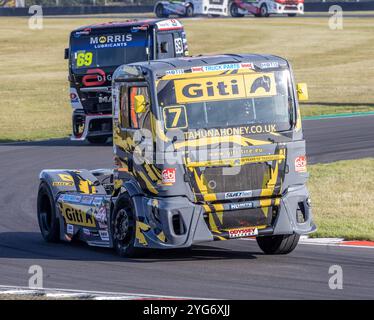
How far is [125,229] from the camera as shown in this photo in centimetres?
1198

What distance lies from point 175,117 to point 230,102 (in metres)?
0.66

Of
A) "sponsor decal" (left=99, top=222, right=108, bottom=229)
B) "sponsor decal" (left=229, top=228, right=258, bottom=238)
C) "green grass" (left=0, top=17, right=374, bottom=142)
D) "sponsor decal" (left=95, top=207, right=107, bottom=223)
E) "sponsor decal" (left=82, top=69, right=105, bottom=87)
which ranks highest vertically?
"sponsor decal" (left=229, top=228, right=258, bottom=238)

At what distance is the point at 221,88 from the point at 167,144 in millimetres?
908

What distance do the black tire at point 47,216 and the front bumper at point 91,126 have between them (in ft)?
31.3

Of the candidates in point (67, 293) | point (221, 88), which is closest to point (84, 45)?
point (221, 88)

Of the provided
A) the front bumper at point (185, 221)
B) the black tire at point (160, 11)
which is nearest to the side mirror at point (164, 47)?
the front bumper at point (185, 221)

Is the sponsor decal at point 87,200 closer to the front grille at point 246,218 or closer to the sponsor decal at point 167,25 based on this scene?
the front grille at point 246,218

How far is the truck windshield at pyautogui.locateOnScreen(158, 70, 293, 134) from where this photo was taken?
11.5 metres

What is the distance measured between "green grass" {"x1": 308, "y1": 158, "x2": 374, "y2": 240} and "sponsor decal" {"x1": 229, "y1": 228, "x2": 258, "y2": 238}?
213 centimetres

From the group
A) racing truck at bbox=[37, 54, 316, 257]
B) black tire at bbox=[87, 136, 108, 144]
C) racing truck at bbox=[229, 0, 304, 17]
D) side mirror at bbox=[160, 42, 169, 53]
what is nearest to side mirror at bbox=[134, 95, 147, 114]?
racing truck at bbox=[37, 54, 316, 257]

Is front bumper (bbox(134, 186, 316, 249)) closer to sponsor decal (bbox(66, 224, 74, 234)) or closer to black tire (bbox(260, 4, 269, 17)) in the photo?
sponsor decal (bbox(66, 224, 74, 234))

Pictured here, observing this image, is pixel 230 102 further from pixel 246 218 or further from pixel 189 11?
pixel 189 11

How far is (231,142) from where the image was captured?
11.4 metres
